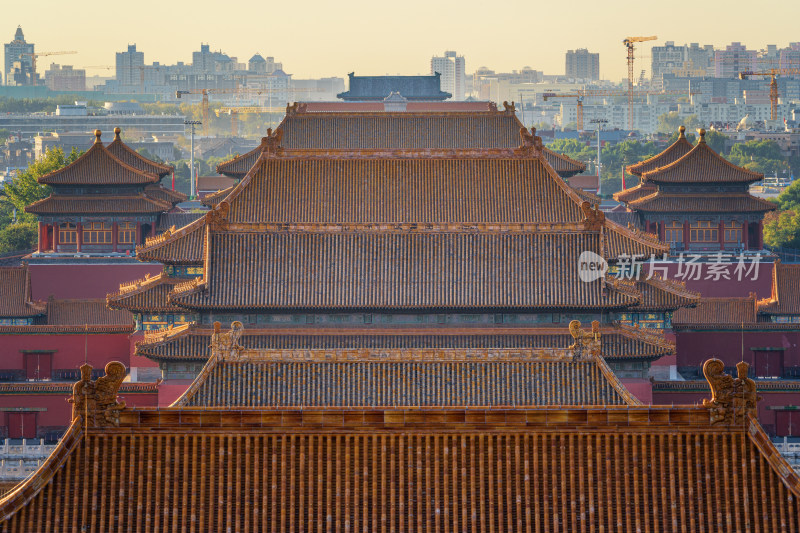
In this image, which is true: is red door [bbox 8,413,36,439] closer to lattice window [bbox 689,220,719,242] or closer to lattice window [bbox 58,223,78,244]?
lattice window [bbox 58,223,78,244]

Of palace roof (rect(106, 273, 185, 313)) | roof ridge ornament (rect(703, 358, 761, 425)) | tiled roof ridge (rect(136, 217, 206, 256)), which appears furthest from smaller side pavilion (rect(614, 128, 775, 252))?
roof ridge ornament (rect(703, 358, 761, 425))

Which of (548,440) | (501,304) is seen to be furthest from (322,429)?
(501,304)

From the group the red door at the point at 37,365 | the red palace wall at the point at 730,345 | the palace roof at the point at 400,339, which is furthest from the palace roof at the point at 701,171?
the red door at the point at 37,365

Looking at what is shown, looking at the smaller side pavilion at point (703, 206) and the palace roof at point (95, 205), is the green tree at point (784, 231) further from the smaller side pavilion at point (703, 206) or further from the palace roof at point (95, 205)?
the palace roof at point (95, 205)

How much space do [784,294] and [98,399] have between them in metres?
42.9

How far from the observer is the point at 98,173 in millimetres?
75750

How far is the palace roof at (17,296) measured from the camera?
61906 mm

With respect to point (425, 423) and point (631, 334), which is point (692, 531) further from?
point (631, 334)

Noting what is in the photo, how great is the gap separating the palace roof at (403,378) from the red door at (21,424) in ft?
63.1

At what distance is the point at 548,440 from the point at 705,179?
5337 cm

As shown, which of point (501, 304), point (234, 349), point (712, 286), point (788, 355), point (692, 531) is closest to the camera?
point (692, 531)

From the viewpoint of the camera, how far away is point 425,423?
25.4 m

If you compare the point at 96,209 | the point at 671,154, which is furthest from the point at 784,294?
the point at 96,209

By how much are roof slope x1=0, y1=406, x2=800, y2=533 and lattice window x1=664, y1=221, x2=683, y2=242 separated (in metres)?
53.5
